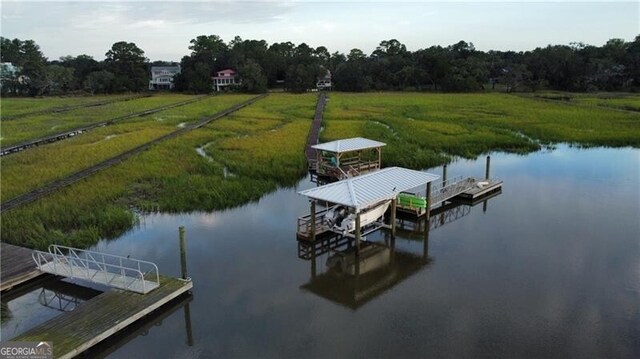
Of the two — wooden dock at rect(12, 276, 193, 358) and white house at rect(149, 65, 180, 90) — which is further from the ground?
white house at rect(149, 65, 180, 90)

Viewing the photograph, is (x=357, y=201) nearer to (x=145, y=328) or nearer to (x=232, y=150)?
(x=145, y=328)

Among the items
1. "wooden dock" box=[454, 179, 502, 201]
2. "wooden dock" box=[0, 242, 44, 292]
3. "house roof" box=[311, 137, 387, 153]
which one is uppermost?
"house roof" box=[311, 137, 387, 153]

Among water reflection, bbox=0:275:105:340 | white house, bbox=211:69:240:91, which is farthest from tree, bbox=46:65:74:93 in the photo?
water reflection, bbox=0:275:105:340

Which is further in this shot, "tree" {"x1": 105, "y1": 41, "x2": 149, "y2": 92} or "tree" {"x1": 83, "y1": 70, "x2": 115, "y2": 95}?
"tree" {"x1": 105, "y1": 41, "x2": 149, "y2": 92}

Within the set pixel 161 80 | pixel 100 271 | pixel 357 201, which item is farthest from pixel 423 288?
pixel 161 80

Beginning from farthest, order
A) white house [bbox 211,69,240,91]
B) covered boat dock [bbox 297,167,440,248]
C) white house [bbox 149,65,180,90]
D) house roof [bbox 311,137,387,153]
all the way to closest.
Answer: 1. white house [bbox 149,65,180,90]
2. white house [bbox 211,69,240,91]
3. house roof [bbox 311,137,387,153]
4. covered boat dock [bbox 297,167,440,248]

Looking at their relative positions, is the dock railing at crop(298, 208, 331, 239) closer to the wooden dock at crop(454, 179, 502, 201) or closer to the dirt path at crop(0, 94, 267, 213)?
the wooden dock at crop(454, 179, 502, 201)

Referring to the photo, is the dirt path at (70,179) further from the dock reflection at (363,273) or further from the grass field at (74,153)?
the dock reflection at (363,273)
